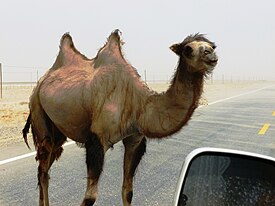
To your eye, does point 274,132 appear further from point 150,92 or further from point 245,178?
point 245,178

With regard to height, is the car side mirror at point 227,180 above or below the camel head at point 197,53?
below

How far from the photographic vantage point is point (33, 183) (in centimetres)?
614

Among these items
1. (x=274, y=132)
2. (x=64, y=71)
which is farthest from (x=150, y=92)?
(x=274, y=132)

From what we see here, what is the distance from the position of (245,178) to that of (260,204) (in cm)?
13

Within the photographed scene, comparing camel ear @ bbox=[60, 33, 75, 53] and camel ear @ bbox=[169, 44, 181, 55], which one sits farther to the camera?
camel ear @ bbox=[60, 33, 75, 53]

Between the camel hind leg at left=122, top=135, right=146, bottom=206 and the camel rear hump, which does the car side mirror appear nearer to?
the camel hind leg at left=122, top=135, right=146, bottom=206

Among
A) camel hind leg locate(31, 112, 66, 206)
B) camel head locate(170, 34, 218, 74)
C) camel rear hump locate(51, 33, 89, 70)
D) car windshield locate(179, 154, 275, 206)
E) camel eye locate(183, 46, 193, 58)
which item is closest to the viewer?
car windshield locate(179, 154, 275, 206)

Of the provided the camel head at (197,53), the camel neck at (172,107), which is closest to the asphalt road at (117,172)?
the camel neck at (172,107)

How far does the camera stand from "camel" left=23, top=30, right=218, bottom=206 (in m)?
4.08

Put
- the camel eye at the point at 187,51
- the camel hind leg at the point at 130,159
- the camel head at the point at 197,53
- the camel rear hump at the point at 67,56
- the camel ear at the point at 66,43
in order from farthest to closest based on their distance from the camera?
the camel ear at the point at 66,43 → the camel rear hump at the point at 67,56 → the camel hind leg at the point at 130,159 → the camel eye at the point at 187,51 → the camel head at the point at 197,53

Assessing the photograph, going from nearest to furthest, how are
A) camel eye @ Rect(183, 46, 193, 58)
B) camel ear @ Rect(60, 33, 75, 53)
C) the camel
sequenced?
camel eye @ Rect(183, 46, 193, 58), the camel, camel ear @ Rect(60, 33, 75, 53)

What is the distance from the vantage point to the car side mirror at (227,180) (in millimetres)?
1888

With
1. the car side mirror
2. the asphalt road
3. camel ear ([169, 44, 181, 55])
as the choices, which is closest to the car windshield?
the car side mirror

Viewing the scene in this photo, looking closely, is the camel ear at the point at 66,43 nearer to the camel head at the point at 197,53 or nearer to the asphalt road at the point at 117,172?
the camel head at the point at 197,53
